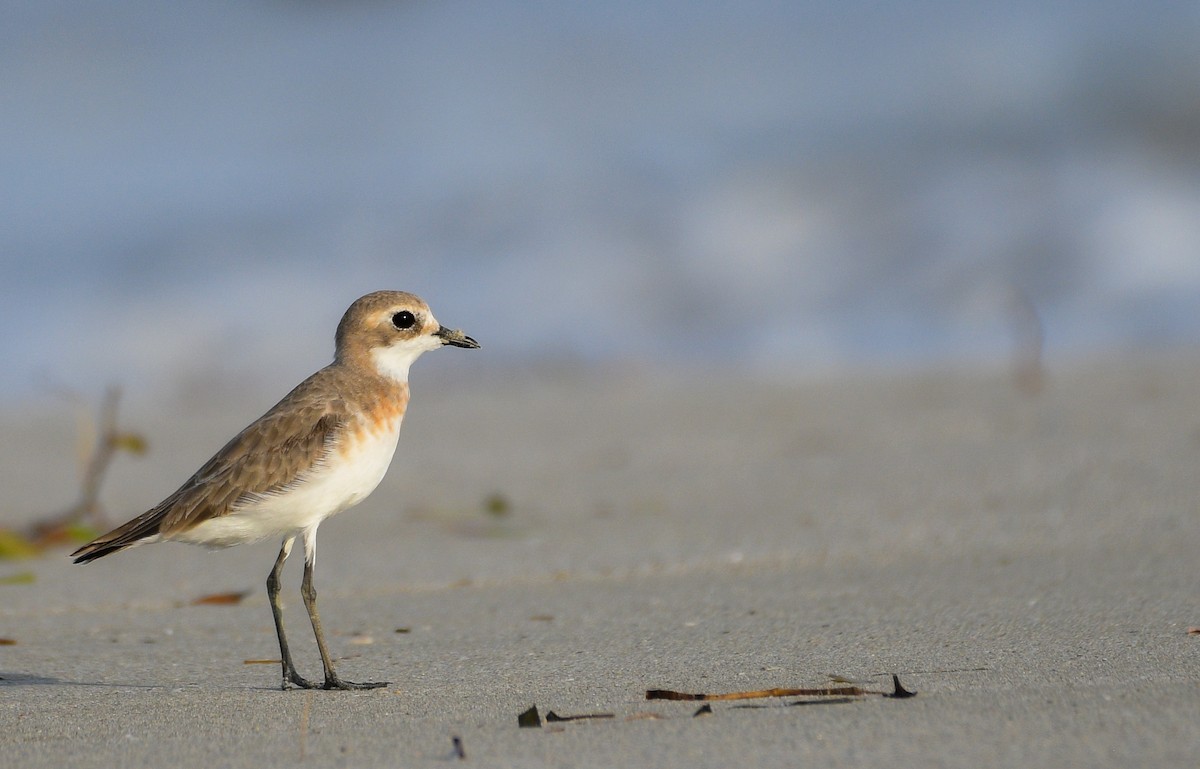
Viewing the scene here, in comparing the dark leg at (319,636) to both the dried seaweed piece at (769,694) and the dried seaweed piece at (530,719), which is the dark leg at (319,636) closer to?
the dried seaweed piece at (530,719)

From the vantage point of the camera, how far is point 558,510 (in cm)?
687

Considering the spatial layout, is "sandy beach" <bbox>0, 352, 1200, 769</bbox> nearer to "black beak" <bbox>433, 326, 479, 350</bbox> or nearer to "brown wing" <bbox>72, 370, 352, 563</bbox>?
"brown wing" <bbox>72, 370, 352, 563</bbox>

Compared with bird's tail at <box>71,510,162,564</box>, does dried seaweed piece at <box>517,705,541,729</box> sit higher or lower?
lower

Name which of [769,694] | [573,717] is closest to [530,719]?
[573,717]

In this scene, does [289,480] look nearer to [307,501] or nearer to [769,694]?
[307,501]

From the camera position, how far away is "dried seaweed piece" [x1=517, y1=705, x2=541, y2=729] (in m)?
3.07

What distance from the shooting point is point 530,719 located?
10.1ft

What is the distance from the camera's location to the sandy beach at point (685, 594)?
9.80 ft

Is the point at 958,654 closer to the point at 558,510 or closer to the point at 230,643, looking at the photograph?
the point at 230,643

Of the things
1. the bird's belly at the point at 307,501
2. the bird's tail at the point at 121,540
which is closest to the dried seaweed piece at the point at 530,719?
the bird's belly at the point at 307,501

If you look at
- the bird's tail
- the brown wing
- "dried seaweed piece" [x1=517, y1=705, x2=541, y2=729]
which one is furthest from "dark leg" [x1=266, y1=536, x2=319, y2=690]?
"dried seaweed piece" [x1=517, y1=705, x2=541, y2=729]

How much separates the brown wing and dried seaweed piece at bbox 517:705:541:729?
1293mm

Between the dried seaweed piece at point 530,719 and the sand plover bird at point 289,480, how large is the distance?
972 mm

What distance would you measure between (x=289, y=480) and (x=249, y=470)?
0.14 metres
